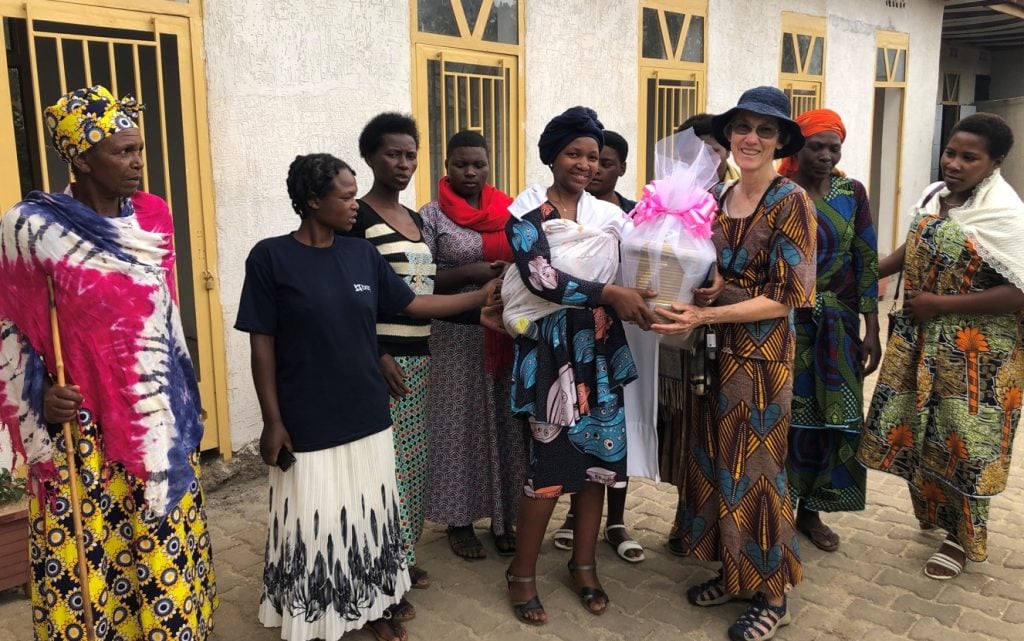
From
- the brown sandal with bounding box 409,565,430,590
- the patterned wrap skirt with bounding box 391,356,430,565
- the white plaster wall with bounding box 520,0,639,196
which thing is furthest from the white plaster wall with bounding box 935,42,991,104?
the brown sandal with bounding box 409,565,430,590

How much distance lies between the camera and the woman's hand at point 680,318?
114 inches

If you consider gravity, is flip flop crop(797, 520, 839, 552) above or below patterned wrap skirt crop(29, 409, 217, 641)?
below

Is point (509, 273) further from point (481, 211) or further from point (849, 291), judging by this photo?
point (849, 291)

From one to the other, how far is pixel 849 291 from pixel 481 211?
1724mm

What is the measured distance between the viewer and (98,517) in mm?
2381

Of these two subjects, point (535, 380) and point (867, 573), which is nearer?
point (535, 380)

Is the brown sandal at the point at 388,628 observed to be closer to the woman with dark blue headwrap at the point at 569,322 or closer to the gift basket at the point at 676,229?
the woman with dark blue headwrap at the point at 569,322

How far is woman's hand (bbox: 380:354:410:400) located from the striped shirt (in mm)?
93

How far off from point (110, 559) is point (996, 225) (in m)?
3.55

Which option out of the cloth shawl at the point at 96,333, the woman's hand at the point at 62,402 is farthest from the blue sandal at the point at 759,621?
the woman's hand at the point at 62,402

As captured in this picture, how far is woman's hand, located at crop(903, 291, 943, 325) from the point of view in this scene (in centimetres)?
344

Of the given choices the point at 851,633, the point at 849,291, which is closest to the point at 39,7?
the point at 849,291

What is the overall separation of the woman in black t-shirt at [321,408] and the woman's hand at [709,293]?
1159 millimetres

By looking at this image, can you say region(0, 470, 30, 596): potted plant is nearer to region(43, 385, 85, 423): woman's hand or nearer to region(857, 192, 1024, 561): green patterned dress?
region(43, 385, 85, 423): woman's hand
